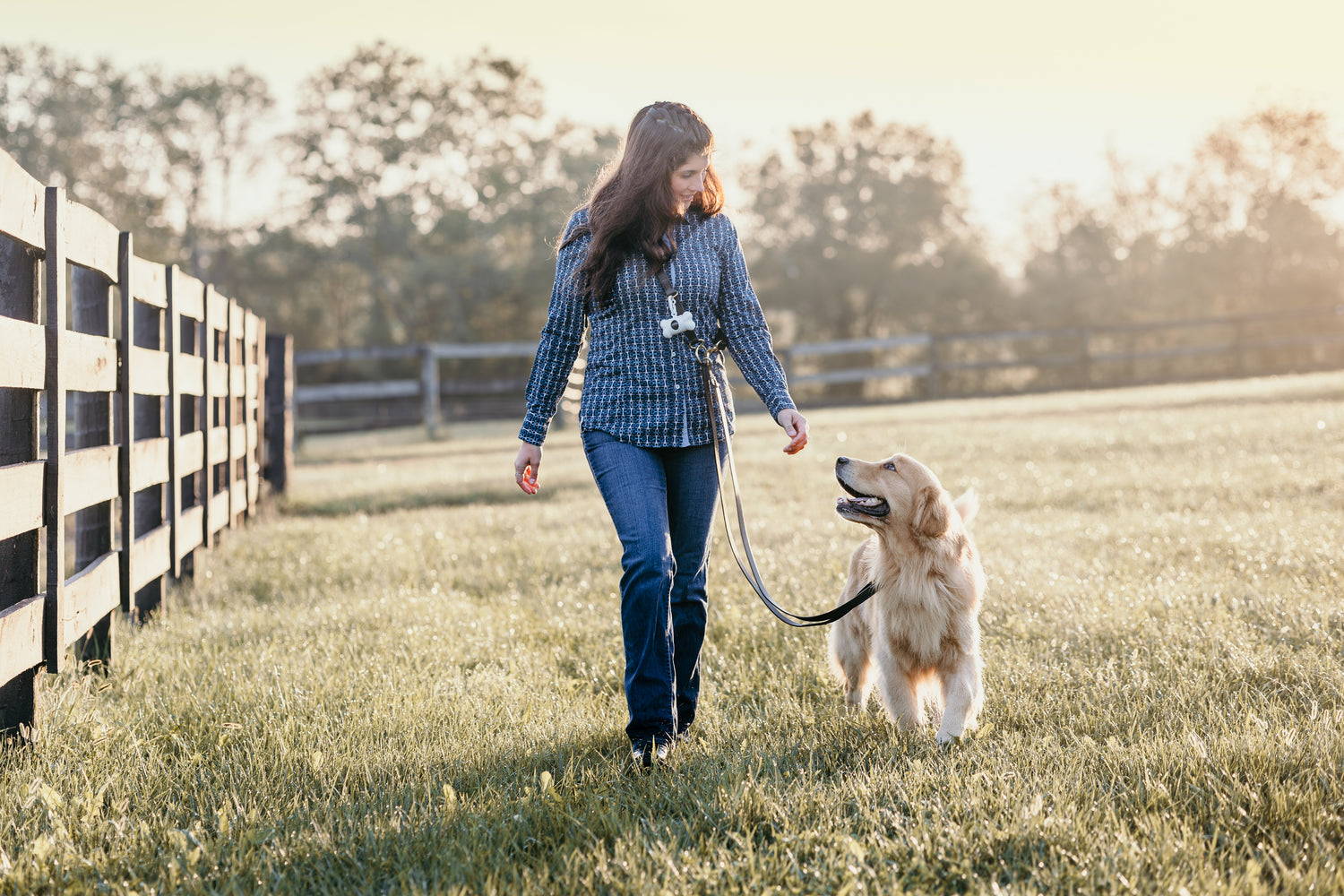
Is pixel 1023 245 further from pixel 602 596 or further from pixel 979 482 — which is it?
pixel 602 596

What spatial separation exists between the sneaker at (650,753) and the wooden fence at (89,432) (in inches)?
72.0

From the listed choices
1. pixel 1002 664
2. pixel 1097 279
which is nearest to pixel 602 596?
pixel 1002 664

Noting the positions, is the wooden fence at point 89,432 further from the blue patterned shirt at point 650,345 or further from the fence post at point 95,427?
the blue patterned shirt at point 650,345

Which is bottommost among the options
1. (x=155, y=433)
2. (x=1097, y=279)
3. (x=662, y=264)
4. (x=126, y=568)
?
(x=126, y=568)

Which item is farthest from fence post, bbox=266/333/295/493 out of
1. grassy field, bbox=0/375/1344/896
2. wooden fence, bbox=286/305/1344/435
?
wooden fence, bbox=286/305/1344/435

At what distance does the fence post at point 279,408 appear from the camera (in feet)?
32.0

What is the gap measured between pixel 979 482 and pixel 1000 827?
720 centimetres

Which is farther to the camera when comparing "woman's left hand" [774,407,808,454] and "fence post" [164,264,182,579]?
"fence post" [164,264,182,579]

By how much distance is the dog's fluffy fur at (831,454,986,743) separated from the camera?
3340 millimetres

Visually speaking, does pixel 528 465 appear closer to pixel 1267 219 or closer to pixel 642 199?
pixel 642 199

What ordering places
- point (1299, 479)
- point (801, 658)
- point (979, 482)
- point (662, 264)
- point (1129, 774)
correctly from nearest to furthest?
point (1129, 774)
point (662, 264)
point (801, 658)
point (1299, 479)
point (979, 482)

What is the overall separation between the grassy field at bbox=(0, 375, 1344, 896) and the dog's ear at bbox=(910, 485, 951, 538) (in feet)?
2.18

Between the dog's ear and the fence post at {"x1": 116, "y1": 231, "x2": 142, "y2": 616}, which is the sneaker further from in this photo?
the fence post at {"x1": 116, "y1": 231, "x2": 142, "y2": 616}

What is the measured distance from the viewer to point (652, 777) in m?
2.88
